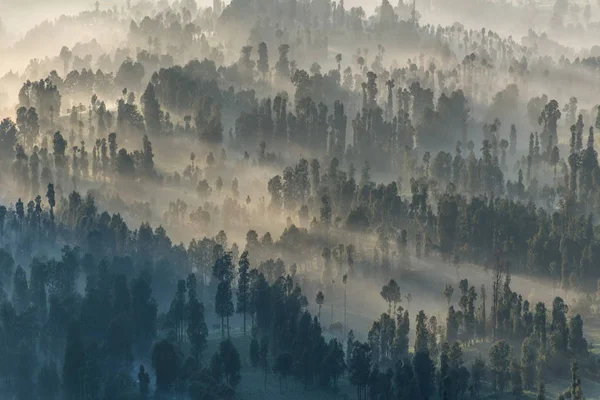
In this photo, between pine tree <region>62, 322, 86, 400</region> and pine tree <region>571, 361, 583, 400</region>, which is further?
pine tree <region>62, 322, 86, 400</region>

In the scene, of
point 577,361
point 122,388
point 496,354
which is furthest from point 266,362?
point 577,361

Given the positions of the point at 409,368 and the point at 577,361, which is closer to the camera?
the point at 409,368

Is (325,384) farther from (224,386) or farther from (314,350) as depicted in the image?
(224,386)

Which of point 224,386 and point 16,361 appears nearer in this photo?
point 224,386

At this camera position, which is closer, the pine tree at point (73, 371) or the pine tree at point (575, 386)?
the pine tree at point (575, 386)

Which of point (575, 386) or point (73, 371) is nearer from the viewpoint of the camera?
point (575, 386)

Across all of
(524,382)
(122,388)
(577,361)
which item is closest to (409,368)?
(524,382)

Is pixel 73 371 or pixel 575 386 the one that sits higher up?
pixel 73 371

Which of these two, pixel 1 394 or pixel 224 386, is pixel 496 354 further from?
pixel 1 394
